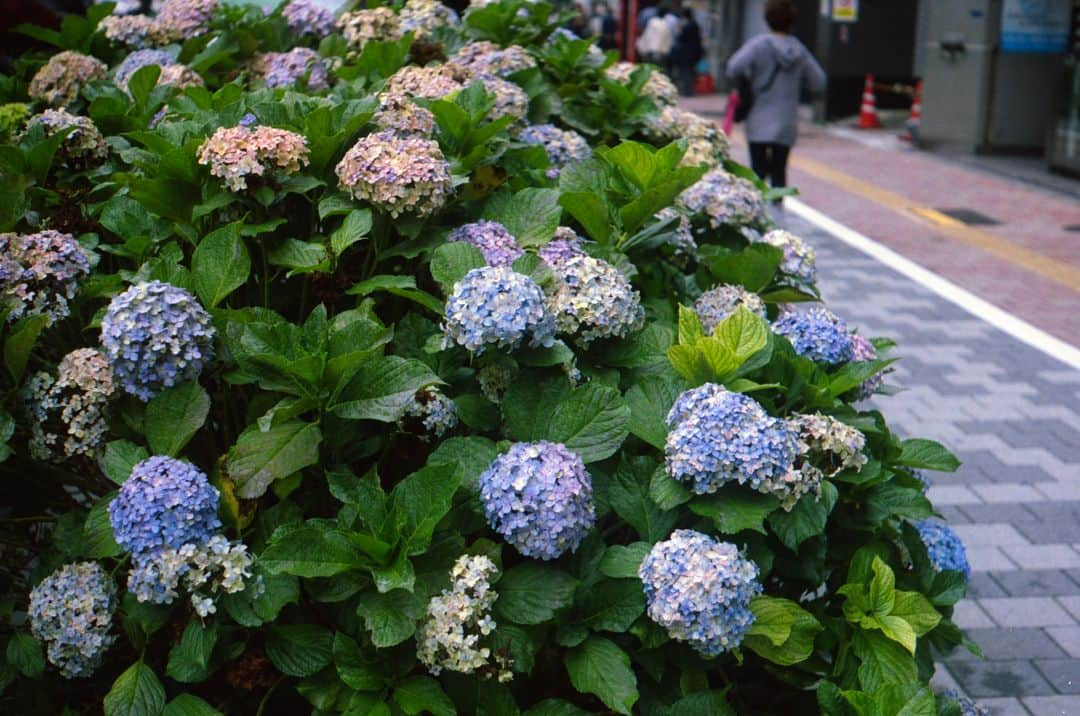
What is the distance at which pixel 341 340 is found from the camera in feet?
6.72

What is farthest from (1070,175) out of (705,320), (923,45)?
(705,320)

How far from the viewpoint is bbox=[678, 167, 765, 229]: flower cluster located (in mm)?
3043

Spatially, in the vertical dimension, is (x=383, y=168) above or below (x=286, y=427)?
above

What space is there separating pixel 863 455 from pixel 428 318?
0.81 m

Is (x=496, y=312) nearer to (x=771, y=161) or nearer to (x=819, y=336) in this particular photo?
(x=819, y=336)

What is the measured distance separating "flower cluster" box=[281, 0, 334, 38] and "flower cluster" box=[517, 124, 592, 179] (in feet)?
3.67

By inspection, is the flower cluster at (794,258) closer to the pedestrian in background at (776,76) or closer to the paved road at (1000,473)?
the paved road at (1000,473)

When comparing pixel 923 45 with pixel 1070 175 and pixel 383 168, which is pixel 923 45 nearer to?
pixel 1070 175

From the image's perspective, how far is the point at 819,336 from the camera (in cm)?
248

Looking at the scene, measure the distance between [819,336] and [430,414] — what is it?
805mm

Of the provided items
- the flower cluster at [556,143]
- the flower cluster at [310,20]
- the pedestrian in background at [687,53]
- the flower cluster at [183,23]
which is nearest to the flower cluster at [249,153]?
the flower cluster at [556,143]

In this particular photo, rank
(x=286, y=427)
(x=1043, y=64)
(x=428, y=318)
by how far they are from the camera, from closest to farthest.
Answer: (x=286, y=427)
(x=428, y=318)
(x=1043, y=64)

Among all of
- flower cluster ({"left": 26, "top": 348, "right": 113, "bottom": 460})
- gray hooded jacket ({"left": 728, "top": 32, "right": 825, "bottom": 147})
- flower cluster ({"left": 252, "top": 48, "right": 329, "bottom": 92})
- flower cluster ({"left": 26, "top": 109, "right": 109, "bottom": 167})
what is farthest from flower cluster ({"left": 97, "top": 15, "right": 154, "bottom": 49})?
gray hooded jacket ({"left": 728, "top": 32, "right": 825, "bottom": 147})

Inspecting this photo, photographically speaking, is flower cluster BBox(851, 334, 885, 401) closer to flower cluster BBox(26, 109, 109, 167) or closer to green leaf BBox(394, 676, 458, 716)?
green leaf BBox(394, 676, 458, 716)
